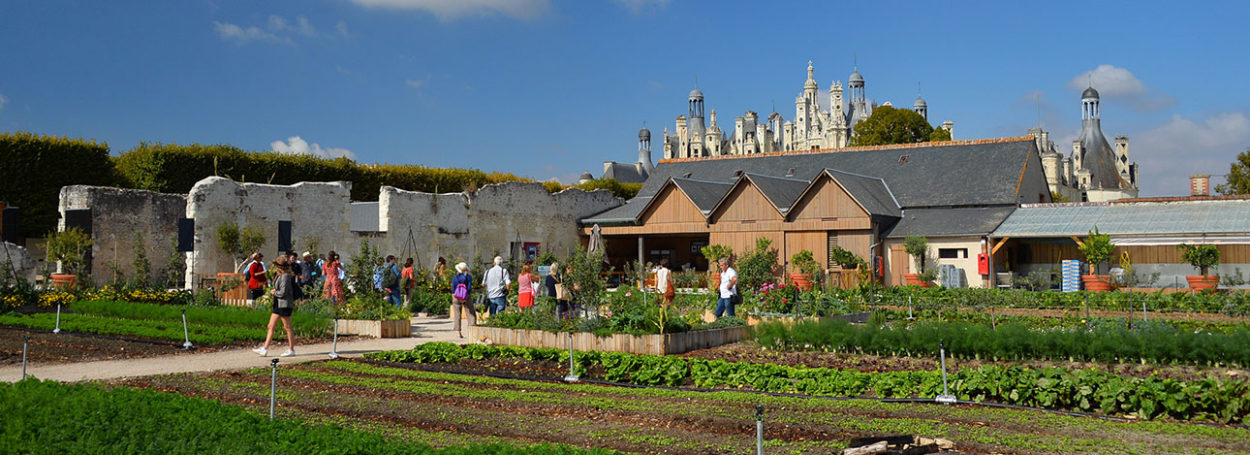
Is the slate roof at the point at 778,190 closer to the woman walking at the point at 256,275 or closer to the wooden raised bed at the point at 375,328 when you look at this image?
the wooden raised bed at the point at 375,328

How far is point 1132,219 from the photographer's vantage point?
2994cm

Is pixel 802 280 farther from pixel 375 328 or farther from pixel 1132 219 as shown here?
pixel 375 328

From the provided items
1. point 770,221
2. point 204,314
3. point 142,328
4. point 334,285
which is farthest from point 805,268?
point 142,328

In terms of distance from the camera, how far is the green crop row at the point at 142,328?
15.0 m

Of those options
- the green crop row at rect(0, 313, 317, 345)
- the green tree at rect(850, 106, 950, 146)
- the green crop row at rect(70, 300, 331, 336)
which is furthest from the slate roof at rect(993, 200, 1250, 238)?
the green tree at rect(850, 106, 950, 146)

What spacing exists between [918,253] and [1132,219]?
6.93 meters

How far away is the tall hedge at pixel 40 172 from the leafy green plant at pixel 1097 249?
30889 millimetres

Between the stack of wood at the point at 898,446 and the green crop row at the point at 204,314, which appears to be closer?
the stack of wood at the point at 898,446

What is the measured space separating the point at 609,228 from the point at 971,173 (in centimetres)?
1410

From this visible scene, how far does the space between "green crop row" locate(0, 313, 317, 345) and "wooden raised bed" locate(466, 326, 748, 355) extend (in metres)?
3.22

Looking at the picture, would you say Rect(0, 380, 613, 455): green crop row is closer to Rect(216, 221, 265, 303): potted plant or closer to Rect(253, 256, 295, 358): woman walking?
Rect(253, 256, 295, 358): woman walking

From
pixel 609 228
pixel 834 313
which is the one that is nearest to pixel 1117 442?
pixel 834 313

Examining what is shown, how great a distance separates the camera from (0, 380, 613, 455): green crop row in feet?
18.8

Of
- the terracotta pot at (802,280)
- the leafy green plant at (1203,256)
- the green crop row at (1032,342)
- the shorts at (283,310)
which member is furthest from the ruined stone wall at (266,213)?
the leafy green plant at (1203,256)
